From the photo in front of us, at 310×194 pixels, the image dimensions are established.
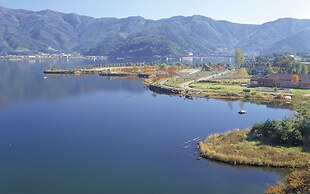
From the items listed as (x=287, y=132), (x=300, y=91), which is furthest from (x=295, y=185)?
(x=300, y=91)

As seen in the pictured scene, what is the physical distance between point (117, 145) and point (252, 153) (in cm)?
808

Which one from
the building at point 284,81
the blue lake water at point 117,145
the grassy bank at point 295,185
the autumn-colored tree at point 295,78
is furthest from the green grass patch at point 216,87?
the grassy bank at point 295,185

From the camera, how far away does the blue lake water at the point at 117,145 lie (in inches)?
641

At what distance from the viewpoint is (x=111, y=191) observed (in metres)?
15.6

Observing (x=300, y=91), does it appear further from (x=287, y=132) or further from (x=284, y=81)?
(x=287, y=132)

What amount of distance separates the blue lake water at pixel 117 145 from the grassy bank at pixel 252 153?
0.49 metres

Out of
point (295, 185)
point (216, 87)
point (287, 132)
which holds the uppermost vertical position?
point (216, 87)

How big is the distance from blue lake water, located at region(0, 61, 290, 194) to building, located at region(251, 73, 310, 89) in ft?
34.3

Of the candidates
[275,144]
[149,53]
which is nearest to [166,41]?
[149,53]

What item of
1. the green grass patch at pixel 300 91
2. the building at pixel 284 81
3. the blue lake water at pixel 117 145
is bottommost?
the blue lake water at pixel 117 145

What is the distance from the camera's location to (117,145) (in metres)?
22.2

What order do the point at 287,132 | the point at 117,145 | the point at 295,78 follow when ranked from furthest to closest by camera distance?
1. the point at 295,78
2. the point at 117,145
3. the point at 287,132

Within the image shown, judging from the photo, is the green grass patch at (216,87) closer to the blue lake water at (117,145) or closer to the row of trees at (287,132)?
the blue lake water at (117,145)

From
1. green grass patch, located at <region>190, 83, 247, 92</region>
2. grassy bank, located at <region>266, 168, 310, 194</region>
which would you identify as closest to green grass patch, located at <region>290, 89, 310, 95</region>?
green grass patch, located at <region>190, 83, 247, 92</region>
